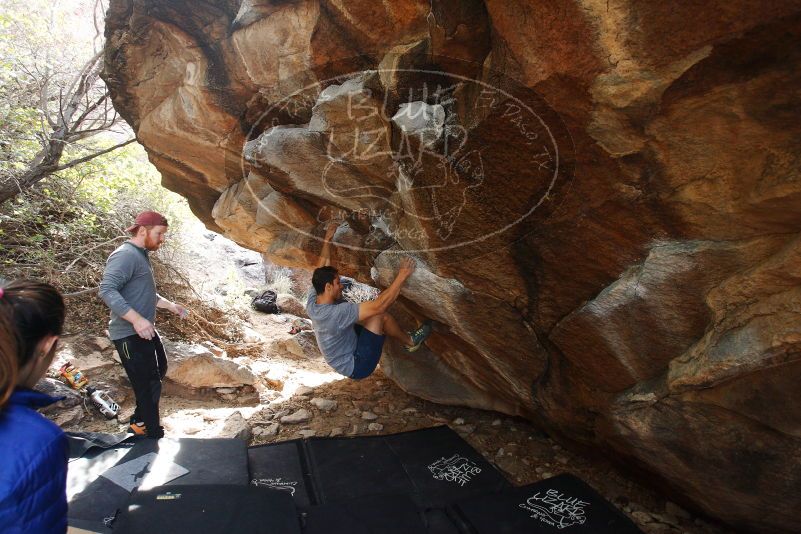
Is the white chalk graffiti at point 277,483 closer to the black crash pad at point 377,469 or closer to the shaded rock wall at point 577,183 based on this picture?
the black crash pad at point 377,469

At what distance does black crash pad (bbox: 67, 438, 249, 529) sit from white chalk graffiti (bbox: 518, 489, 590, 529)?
1929 millimetres

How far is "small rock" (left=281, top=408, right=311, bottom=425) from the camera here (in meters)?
4.18

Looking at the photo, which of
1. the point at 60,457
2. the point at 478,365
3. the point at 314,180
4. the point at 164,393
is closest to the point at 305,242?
the point at 314,180

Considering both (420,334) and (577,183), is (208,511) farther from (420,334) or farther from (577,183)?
(577,183)

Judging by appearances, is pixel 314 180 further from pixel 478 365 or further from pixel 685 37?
pixel 685 37

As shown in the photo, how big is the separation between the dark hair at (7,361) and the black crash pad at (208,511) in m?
1.66

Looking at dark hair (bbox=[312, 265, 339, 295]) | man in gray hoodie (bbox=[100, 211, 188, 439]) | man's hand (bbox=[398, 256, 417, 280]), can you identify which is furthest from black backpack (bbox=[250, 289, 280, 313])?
man's hand (bbox=[398, 256, 417, 280])

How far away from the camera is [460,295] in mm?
2980

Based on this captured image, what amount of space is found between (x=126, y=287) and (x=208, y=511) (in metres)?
1.57

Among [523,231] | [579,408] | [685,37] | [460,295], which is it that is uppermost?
[685,37]

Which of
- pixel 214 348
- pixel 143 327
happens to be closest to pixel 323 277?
pixel 143 327

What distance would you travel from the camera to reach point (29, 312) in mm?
1361

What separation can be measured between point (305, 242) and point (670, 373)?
11.0 feet

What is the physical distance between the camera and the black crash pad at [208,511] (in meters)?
2.52
